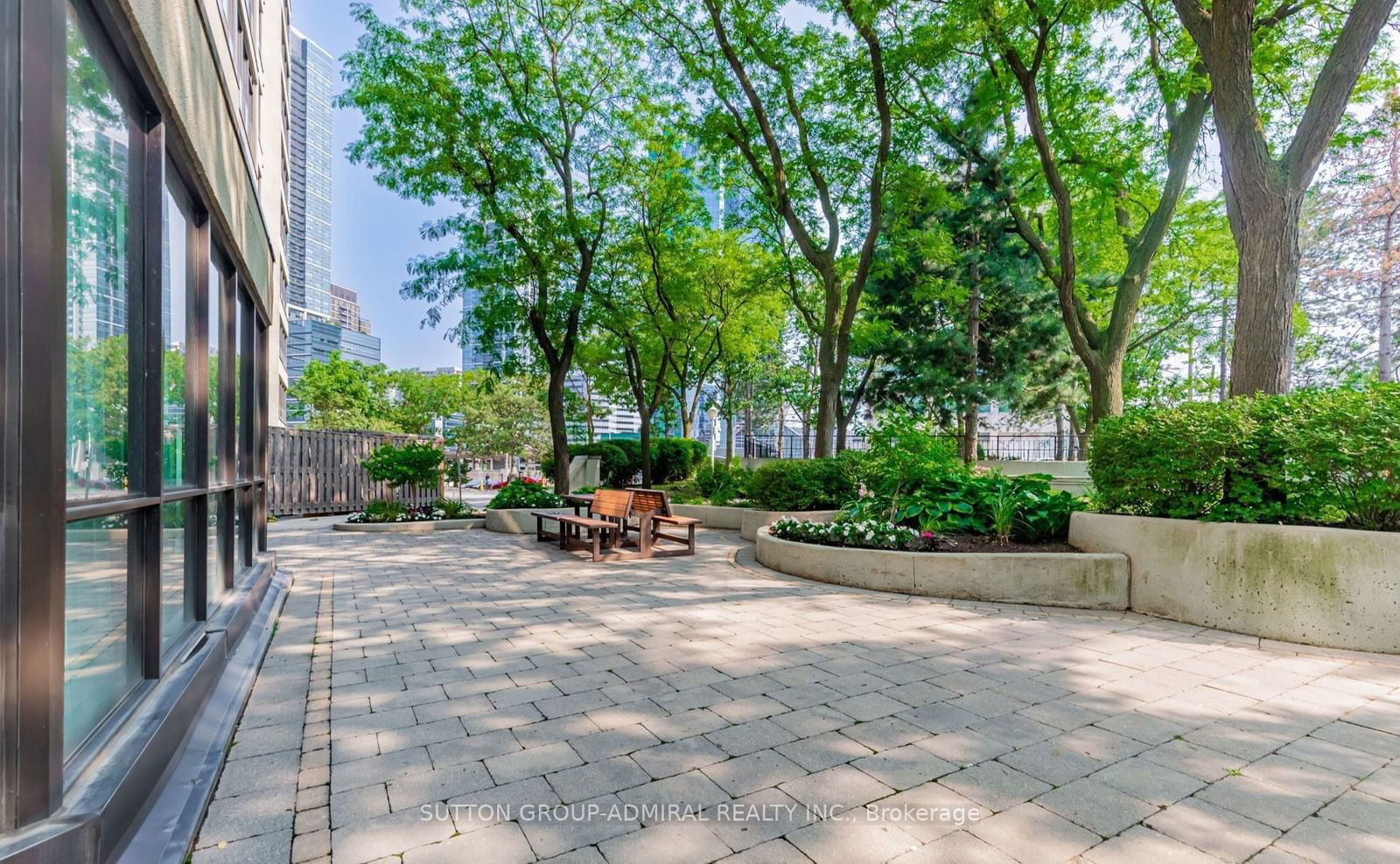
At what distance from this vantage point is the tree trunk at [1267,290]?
20.6 feet

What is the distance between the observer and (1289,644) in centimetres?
459

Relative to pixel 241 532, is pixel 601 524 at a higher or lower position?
lower

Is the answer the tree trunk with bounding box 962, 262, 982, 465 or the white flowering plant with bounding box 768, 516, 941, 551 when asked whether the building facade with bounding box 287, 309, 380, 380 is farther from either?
the white flowering plant with bounding box 768, 516, 941, 551

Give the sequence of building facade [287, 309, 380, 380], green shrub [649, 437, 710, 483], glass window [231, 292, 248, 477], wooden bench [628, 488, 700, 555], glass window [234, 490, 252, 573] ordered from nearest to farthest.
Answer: glass window [231, 292, 248, 477]
glass window [234, 490, 252, 573]
wooden bench [628, 488, 700, 555]
green shrub [649, 437, 710, 483]
building facade [287, 309, 380, 380]

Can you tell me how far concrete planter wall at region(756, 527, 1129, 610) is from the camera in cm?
568

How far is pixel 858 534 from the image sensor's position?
6973mm

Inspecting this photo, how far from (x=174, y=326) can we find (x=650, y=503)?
6316 millimetres

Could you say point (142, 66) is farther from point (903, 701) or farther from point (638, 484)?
point (638, 484)

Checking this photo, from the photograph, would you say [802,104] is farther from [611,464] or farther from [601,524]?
[611,464]

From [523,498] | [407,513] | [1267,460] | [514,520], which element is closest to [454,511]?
[407,513]

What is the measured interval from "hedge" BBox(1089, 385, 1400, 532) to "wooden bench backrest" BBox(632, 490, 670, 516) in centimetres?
540

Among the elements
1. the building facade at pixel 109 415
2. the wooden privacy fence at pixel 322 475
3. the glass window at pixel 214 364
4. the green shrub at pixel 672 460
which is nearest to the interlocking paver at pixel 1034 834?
the building facade at pixel 109 415

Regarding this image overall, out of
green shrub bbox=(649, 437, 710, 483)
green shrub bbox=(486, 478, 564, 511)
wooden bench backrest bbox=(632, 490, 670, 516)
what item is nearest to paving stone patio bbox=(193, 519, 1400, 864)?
wooden bench backrest bbox=(632, 490, 670, 516)

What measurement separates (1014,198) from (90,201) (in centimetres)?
1651
